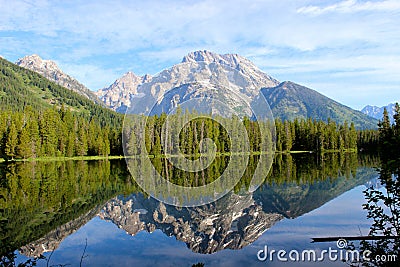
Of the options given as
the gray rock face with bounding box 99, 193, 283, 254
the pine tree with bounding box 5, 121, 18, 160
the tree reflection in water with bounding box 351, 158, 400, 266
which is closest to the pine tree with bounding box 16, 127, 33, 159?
the pine tree with bounding box 5, 121, 18, 160

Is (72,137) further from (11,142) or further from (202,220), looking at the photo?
(202,220)

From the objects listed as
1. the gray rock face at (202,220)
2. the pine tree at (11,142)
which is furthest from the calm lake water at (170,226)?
the pine tree at (11,142)

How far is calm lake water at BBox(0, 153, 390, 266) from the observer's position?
43.3 feet

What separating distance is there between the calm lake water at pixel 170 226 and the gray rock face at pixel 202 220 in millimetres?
43

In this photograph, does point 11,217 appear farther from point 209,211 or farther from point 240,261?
point 240,261

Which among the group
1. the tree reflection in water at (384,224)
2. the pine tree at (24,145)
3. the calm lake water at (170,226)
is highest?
the pine tree at (24,145)

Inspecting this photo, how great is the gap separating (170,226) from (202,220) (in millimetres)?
1560

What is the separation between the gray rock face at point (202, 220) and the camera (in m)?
14.9

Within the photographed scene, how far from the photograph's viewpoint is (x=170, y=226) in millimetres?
17625

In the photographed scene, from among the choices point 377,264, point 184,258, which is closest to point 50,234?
point 184,258

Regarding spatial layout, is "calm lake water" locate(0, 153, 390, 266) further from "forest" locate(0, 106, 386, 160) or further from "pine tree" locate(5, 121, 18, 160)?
"pine tree" locate(5, 121, 18, 160)

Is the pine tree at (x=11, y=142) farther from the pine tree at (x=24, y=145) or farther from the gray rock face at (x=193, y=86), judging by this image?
the gray rock face at (x=193, y=86)

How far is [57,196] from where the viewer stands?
26375 millimetres

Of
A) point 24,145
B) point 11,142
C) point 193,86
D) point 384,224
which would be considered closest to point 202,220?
point 193,86
